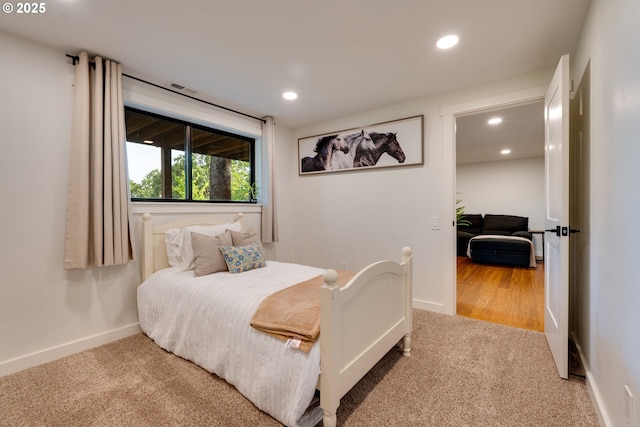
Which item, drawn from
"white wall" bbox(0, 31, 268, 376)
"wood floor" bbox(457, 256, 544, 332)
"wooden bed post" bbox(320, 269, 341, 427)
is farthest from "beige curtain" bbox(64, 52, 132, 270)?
"wood floor" bbox(457, 256, 544, 332)

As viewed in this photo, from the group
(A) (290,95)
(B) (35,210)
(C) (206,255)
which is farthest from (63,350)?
(A) (290,95)

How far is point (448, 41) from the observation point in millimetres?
2039

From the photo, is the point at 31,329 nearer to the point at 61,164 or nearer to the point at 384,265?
the point at 61,164

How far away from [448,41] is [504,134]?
3.19 meters

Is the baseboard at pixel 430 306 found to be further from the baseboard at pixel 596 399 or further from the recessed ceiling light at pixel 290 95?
the recessed ceiling light at pixel 290 95

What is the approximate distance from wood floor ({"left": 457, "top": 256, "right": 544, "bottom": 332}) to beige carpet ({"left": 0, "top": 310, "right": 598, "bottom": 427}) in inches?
25.5

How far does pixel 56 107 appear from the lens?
2115 millimetres

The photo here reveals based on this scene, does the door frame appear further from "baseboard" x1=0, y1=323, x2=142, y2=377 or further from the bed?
"baseboard" x1=0, y1=323, x2=142, y2=377

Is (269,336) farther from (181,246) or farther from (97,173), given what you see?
(97,173)

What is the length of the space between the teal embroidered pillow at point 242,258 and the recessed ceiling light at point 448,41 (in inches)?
88.5

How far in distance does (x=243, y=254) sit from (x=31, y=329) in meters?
1.54

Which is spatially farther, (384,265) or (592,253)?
(384,265)

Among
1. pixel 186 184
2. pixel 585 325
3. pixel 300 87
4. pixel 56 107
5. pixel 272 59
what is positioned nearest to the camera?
pixel 585 325

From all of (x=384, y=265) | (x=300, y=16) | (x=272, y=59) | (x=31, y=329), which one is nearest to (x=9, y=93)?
(x=31, y=329)
